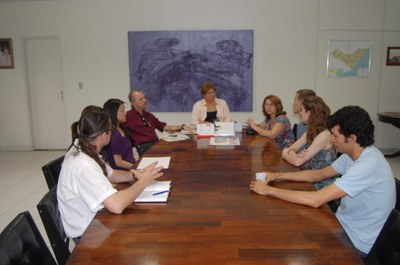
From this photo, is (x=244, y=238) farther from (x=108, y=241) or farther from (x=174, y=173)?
(x=174, y=173)

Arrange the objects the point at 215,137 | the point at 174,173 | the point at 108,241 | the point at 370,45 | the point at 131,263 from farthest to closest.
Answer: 1. the point at 370,45
2. the point at 215,137
3. the point at 174,173
4. the point at 108,241
5. the point at 131,263

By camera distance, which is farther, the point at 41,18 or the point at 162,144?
the point at 41,18

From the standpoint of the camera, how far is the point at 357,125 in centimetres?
164

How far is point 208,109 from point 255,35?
1.87 m

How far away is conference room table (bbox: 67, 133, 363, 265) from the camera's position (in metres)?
1.23

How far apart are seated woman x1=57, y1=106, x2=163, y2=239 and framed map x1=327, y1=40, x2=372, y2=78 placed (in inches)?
185

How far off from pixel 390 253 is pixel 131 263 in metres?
1.07

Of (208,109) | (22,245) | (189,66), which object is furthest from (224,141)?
(189,66)

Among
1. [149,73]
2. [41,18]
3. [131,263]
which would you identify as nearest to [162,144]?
[131,263]

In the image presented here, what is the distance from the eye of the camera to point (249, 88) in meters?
5.69

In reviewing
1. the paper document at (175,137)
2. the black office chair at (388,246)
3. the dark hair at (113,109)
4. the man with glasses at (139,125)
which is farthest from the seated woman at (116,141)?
the black office chair at (388,246)

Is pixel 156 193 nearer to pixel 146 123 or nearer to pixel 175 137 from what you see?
pixel 175 137

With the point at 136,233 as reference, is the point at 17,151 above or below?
below

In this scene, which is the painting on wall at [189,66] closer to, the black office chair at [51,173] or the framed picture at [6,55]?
the framed picture at [6,55]
